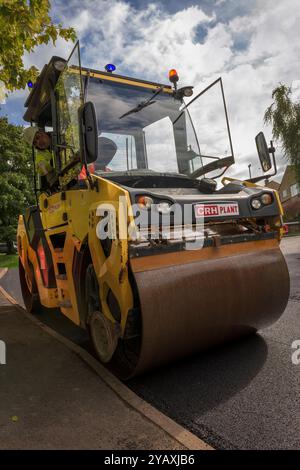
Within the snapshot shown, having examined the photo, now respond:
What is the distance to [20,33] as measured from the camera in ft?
15.4

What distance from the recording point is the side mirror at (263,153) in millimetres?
4188

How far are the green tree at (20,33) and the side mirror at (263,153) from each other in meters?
3.03

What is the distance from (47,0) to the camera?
4.62 metres

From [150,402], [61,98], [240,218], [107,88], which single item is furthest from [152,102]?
[150,402]

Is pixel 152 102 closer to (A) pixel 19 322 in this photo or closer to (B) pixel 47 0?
(B) pixel 47 0

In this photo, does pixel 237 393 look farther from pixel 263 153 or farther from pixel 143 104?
pixel 143 104

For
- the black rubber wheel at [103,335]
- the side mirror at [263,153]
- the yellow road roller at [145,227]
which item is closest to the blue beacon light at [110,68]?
the yellow road roller at [145,227]

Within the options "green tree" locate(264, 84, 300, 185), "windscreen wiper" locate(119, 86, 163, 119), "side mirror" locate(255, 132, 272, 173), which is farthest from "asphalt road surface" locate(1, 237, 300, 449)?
"green tree" locate(264, 84, 300, 185)

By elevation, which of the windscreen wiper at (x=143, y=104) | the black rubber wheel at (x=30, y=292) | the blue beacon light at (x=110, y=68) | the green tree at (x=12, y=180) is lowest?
the black rubber wheel at (x=30, y=292)

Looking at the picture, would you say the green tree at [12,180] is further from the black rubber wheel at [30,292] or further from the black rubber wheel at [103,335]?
the black rubber wheel at [103,335]

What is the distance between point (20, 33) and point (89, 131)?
2640 mm

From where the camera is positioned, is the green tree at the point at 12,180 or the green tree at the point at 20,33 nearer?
the green tree at the point at 20,33

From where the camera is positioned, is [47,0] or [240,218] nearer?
[240,218]

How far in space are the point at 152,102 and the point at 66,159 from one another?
1214 millimetres
